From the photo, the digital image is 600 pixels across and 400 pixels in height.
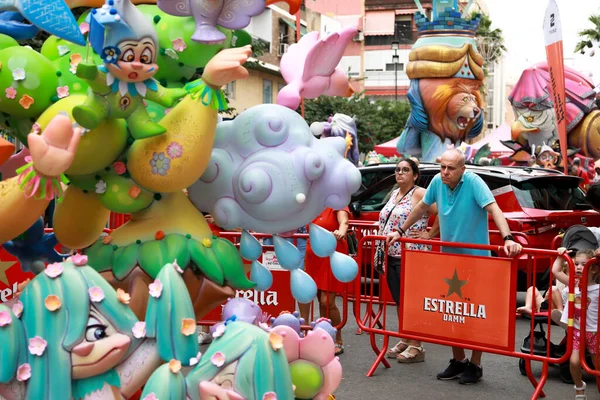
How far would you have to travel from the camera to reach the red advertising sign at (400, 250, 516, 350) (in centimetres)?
589

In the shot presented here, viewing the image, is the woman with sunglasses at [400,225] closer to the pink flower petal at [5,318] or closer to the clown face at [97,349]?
the clown face at [97,349]

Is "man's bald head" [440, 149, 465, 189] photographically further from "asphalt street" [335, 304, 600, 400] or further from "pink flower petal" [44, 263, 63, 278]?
"pink flower petal" [44, 263, 63, 278]

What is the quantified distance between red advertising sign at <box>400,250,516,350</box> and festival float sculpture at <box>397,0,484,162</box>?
10.6 meters

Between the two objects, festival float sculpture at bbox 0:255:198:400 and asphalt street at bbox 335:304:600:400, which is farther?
asphalt street at bbox 335:304:600:400

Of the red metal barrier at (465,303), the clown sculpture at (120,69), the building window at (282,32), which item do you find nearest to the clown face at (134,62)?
the clown sculpture at (120,69)

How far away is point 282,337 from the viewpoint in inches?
153

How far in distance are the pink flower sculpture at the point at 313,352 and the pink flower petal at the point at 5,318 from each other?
126 cm

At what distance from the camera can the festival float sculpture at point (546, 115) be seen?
2141cm

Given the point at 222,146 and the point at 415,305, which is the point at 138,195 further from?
the point at 415,305

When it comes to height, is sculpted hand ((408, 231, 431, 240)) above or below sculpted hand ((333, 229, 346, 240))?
below

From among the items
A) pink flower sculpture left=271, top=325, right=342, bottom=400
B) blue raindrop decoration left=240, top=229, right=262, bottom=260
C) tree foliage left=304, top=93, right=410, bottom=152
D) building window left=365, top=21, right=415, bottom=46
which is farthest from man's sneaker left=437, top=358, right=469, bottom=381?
building window left=365, top=21, right=415, bottom=46

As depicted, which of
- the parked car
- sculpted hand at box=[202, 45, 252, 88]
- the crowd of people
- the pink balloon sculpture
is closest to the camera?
sculpted hand at box=[202, 45, 252, 88]

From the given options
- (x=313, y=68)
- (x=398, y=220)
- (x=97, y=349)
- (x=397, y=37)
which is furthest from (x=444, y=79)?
(x=397, y=37)

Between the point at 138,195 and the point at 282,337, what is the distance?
3.65 feet
